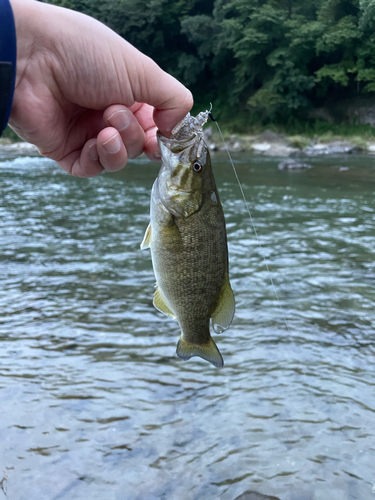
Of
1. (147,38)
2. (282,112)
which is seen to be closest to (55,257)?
(282,112)

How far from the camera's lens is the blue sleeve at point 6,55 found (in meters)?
2.05

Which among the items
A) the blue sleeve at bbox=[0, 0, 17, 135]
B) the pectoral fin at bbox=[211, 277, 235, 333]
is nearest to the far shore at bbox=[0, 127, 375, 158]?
the pectoral fin at bbox=[211, 277, 235, 333]

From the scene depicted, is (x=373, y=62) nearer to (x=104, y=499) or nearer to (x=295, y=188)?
(x=295, y=188)

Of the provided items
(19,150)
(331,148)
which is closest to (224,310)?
(331,148)

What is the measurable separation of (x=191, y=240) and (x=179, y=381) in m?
3.18

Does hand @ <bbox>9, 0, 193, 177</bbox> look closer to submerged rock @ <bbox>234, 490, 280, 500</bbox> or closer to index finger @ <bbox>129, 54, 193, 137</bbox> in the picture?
index finger @ <bbox>129, 54, 193, 137</bbox>

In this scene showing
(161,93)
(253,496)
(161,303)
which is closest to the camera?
(161,93)

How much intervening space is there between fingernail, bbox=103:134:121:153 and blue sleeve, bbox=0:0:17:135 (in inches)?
21.1

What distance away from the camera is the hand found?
236 cm

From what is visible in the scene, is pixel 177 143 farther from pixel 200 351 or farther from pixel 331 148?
pixel 331 148

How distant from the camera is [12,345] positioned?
5785 millimetres

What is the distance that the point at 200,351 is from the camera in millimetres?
2449

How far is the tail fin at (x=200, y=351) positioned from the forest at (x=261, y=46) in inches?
1581

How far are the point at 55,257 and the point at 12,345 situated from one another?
12.1ft
